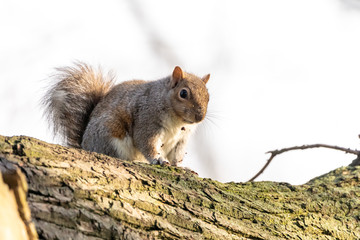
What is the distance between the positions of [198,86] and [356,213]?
1.66 metres

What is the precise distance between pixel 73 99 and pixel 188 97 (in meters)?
0.92

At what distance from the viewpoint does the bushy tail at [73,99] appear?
397 centimetres

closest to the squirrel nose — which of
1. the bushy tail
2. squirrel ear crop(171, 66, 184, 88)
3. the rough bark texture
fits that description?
squirrel ear crop(171, 66, 184, 88)

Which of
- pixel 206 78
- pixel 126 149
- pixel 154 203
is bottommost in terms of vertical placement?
pixel 154 203

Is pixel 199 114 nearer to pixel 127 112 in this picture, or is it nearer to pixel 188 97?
pixel 188 97

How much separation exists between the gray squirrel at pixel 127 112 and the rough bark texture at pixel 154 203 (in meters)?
1.32

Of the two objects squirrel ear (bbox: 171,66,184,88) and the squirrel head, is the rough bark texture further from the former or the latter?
squirrel ear (bbox: 171,66,184,88)

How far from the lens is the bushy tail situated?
3.97 m

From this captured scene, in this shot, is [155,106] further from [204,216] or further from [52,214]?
[52,214]

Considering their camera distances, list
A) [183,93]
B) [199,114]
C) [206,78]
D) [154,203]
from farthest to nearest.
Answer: [206,78]
[183,93]
[199,114]
[154,203]

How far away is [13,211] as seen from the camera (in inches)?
49.8

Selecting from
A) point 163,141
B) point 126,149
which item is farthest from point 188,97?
point 126,149

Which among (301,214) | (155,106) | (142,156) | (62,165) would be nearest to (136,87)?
(155,106)

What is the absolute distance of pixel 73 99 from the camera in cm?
396
